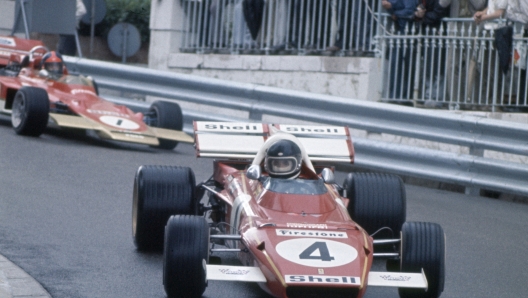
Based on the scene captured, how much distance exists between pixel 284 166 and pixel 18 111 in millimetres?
7096

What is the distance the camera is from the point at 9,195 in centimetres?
900

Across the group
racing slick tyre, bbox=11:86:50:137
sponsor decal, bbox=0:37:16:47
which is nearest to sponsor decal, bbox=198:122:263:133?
racing slick tyre, bbox=11:86:50:137

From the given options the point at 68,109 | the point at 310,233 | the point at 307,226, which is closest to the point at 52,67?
the point at 68,109

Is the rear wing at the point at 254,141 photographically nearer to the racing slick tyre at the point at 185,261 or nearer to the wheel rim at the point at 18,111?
the racing slick tyre at the point at 185,261

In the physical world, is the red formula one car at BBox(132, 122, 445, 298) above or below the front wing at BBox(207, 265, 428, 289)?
above

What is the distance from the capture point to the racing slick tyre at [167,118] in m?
13.3

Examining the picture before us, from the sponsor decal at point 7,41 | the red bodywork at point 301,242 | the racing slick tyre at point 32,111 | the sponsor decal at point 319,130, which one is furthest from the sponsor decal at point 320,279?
the sponsor decal at point 7,41

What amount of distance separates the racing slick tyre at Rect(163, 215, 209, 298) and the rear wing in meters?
1.96

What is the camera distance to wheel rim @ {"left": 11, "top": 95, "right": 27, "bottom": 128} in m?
12.8

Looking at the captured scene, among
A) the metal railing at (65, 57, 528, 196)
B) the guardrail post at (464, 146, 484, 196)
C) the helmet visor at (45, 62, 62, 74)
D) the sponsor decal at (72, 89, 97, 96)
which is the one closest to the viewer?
the metal railing at (65, 57, 528, 196)

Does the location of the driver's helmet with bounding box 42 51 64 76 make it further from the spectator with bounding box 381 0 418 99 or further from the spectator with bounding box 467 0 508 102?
the spectator with bounding box 467 0 508 102

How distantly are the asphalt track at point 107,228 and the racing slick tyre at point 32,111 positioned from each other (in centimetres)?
19

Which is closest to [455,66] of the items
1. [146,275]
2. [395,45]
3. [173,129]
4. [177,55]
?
[395,45]

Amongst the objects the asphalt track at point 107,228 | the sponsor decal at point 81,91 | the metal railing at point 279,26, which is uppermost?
the metal railing at point 279,26
